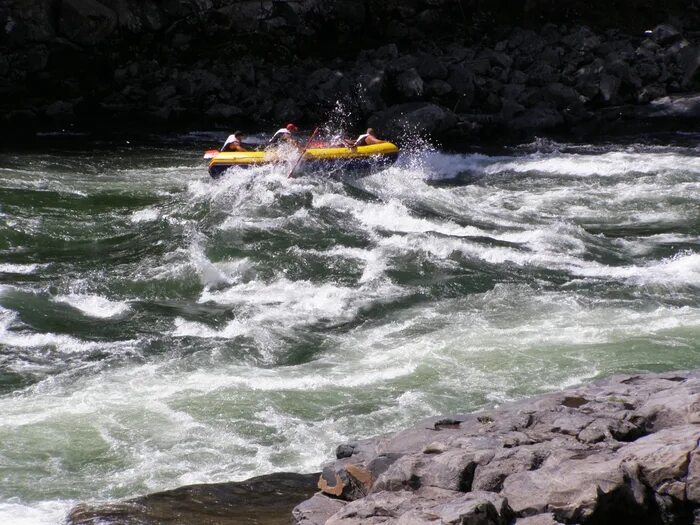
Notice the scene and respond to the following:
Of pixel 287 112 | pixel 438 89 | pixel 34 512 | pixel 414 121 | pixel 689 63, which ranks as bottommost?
pixel 34 512

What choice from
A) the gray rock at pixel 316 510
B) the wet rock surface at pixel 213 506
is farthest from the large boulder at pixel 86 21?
the gray rock at pixel 316 510

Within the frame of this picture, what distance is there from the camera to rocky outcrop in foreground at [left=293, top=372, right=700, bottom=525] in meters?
3.94

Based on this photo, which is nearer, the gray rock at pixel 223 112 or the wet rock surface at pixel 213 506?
the wet rock surface at pixel 213 506

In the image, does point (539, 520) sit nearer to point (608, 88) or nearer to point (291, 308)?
point (291, 308)

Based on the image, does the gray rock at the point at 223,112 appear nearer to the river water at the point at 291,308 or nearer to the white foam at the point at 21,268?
the river water at the point at 291,308

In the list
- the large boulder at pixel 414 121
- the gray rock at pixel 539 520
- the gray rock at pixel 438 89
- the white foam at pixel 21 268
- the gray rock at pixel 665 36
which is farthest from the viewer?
the gray rock at pixel 665 36

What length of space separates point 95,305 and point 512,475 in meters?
5.89

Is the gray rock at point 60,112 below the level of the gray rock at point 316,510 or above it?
above

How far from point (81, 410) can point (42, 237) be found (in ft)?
17.4

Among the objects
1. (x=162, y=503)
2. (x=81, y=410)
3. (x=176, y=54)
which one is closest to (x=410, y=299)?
(x=81, y=410)

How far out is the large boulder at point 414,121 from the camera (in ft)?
58.4

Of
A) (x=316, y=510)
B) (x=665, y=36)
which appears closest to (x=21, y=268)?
(x=316, y=510)

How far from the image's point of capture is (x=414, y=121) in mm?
17938

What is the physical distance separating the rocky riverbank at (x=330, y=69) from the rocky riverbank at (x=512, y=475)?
515 inches
